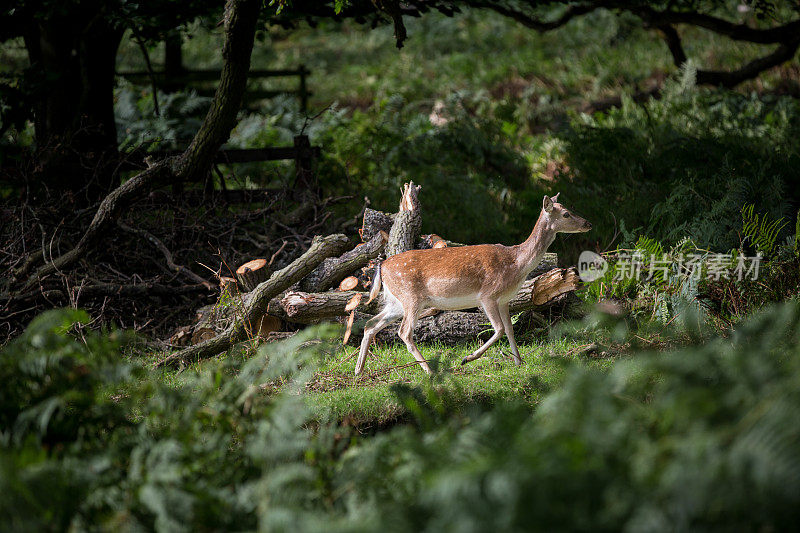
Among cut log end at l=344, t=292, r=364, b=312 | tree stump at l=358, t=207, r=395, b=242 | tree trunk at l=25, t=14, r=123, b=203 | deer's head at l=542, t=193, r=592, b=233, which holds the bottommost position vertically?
cut log end at l=344, t=292, r=364, b=312

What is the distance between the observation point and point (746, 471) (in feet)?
7.00

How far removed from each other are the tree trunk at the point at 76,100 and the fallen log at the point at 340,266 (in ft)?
8.50

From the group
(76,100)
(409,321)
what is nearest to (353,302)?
(409,321)

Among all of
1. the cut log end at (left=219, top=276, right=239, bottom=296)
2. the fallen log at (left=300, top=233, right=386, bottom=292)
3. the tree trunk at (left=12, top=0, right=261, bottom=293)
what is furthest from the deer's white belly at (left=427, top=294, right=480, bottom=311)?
the tree trunk at (left=12, top=0, right=261, bottom=293)

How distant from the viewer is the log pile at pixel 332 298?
20.1 ft

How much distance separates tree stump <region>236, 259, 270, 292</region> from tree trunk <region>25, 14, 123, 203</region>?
79.9 inches

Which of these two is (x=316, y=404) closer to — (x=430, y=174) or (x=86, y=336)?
(x=86, y=336)

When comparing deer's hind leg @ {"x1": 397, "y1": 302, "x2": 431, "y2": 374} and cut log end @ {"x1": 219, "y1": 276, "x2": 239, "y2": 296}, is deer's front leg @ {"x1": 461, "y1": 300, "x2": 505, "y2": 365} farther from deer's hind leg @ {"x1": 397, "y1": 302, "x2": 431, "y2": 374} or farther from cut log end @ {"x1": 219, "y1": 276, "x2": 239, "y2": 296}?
cut log end @ {"x1": 219, "y1": 276, "x2": 239, "y2": 296}

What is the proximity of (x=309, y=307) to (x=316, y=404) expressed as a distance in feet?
4.64

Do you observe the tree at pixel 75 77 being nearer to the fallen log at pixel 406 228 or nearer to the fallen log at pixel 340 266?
the fallen log at pixel 340 266

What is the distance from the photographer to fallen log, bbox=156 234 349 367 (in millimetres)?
5961

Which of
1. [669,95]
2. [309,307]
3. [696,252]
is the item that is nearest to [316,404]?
[309,307]

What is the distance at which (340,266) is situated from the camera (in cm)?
661

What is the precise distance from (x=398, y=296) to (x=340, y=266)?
4.90 feet
